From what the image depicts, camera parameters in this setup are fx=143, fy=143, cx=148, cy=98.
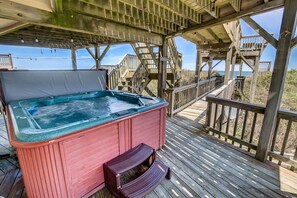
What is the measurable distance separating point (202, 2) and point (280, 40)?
1416 millimetres

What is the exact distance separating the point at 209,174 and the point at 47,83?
13.0 feet

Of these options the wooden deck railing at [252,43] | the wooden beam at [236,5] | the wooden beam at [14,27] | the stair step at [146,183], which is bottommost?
the stair step at [146,183]

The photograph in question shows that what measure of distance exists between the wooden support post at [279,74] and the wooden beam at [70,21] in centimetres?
295

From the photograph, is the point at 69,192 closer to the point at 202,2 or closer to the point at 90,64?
the point at 202,2

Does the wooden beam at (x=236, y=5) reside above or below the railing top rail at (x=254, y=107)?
above

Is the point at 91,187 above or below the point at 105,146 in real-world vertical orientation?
below

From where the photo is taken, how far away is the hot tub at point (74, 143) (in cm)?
145

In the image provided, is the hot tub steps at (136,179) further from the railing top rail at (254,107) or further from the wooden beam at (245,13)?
the wooden beam at (245,13)

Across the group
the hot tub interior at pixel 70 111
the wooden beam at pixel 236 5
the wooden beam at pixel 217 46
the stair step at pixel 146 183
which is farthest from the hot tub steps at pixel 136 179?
the wooden beam at pixel 217 46

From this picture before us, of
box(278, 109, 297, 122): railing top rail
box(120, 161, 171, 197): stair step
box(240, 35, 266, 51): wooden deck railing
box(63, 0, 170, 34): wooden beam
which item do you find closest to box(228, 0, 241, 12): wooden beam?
box(63, 0, 170, 34): wooden beam

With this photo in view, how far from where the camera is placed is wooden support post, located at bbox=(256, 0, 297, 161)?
2127 millimetres

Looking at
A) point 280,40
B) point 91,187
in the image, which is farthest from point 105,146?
point 280,40

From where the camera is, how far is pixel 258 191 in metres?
1.99

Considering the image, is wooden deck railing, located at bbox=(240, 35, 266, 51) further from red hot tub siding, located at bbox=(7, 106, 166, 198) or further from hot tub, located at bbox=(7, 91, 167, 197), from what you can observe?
red hot tub siding, located at bbox=(7, 106, 166, 198)
